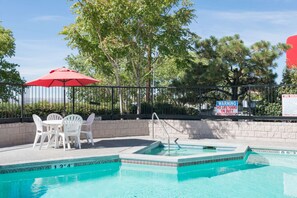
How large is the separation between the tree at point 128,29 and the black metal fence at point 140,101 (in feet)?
4.76

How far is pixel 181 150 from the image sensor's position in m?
9.68

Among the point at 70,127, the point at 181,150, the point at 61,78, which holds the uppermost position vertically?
the point at 61,78

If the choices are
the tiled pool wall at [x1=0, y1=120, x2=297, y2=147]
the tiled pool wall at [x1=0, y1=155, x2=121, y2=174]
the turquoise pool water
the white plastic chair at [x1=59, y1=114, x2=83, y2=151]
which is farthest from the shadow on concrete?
the turquoise pool water

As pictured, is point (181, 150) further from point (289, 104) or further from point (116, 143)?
point (289, 104)

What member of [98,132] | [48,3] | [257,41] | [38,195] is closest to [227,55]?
[257,41]

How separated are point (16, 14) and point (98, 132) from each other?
9.75m

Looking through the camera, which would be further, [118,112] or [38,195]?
[118,112]

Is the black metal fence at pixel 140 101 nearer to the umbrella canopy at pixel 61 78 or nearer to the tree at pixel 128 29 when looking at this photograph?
the umbrella canopy at pixel 61 78

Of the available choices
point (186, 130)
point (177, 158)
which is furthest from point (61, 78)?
point (186, 130)

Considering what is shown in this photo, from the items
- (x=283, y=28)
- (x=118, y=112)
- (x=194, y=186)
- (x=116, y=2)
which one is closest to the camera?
(x=194, y=186)

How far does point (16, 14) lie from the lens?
16.9 meters

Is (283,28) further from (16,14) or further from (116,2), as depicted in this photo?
(16,14)

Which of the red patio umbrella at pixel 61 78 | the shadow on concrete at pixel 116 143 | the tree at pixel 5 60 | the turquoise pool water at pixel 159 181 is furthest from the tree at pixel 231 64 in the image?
the tree at pixel 5 60

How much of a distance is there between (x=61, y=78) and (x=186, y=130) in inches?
196
